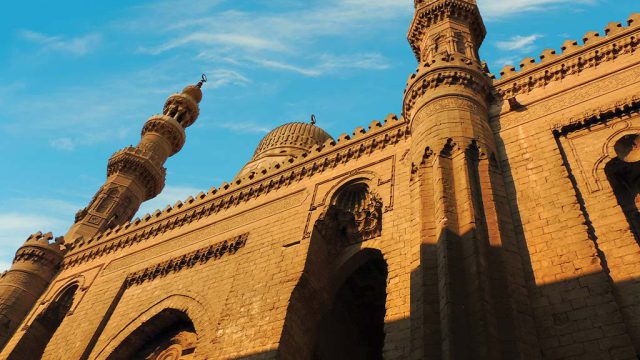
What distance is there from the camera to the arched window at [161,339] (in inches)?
484

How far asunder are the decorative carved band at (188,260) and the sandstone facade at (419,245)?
50 millimetres

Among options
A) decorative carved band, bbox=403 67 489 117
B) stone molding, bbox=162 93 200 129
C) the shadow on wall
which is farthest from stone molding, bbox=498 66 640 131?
stone molding, bbox=162 93 200 129

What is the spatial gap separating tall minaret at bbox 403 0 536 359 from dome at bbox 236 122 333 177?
43.0ft

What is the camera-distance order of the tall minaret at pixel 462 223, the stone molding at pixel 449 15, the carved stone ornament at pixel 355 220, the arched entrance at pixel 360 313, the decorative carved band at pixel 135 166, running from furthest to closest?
the decorative carved band at pixel 135 166
the stone molding at pixel 449 15
the arched entrance at pixel 360 313
the carved stone ornament at pixel 355 220
the tall minaret at pixel 462 223

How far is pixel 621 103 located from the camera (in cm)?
936

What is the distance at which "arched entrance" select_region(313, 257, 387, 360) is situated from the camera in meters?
11.6

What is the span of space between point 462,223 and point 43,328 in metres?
12.8

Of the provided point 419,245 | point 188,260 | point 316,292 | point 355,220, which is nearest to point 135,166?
point 188,260

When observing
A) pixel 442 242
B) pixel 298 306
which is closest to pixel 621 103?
pixel 442 242

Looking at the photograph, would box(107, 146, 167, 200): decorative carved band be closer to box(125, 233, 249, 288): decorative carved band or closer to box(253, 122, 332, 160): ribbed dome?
box(253, 122, 332, 160): ribbed dome

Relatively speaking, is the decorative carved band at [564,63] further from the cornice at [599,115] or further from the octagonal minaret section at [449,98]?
the cornice at [599,115]

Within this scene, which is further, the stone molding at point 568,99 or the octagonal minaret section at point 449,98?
the stone molding at point 568,99

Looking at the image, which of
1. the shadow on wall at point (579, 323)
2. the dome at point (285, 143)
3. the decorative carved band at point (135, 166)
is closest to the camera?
the shadow on wall at point (579, 323)

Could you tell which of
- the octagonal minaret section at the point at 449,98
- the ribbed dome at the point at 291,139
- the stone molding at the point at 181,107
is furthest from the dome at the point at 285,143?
the octagonal minaret section at the point at 449,98
